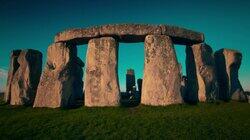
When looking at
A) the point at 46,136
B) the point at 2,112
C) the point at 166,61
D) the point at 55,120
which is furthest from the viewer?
the point at 166,61

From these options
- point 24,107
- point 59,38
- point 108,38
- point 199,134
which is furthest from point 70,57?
point 199,134

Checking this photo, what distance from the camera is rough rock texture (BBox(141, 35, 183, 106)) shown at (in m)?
14.2

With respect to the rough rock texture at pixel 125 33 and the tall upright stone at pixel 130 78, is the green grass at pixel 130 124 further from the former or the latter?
the tall upright stone at pixel 130 78

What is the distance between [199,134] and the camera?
986 centimetres

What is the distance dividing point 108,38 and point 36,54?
5.22 m

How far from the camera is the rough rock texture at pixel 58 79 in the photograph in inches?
579

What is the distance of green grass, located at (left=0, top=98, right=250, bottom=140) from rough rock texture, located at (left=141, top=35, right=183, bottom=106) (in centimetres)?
99

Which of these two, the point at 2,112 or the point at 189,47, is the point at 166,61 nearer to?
the point at 189,47

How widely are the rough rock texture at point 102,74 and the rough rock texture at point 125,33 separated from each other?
449mm

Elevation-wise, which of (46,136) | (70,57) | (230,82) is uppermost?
(70,57)

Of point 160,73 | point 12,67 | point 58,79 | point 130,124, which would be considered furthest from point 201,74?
point 12,67

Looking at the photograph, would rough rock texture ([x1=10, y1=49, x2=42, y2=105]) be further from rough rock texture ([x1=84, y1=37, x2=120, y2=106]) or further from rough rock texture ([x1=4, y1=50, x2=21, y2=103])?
rough rock texture ([x1=84, y1=37, x2=120, y2=106])

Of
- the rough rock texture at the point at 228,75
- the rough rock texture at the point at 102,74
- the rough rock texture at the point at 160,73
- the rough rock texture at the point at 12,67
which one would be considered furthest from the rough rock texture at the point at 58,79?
the rough rock texture at the point at 228,75

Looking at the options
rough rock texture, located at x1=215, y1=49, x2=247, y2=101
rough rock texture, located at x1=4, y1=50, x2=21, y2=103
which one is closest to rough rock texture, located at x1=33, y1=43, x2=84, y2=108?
rough rock texture, located at x1=4, y1=50, x2=21, y2=103
